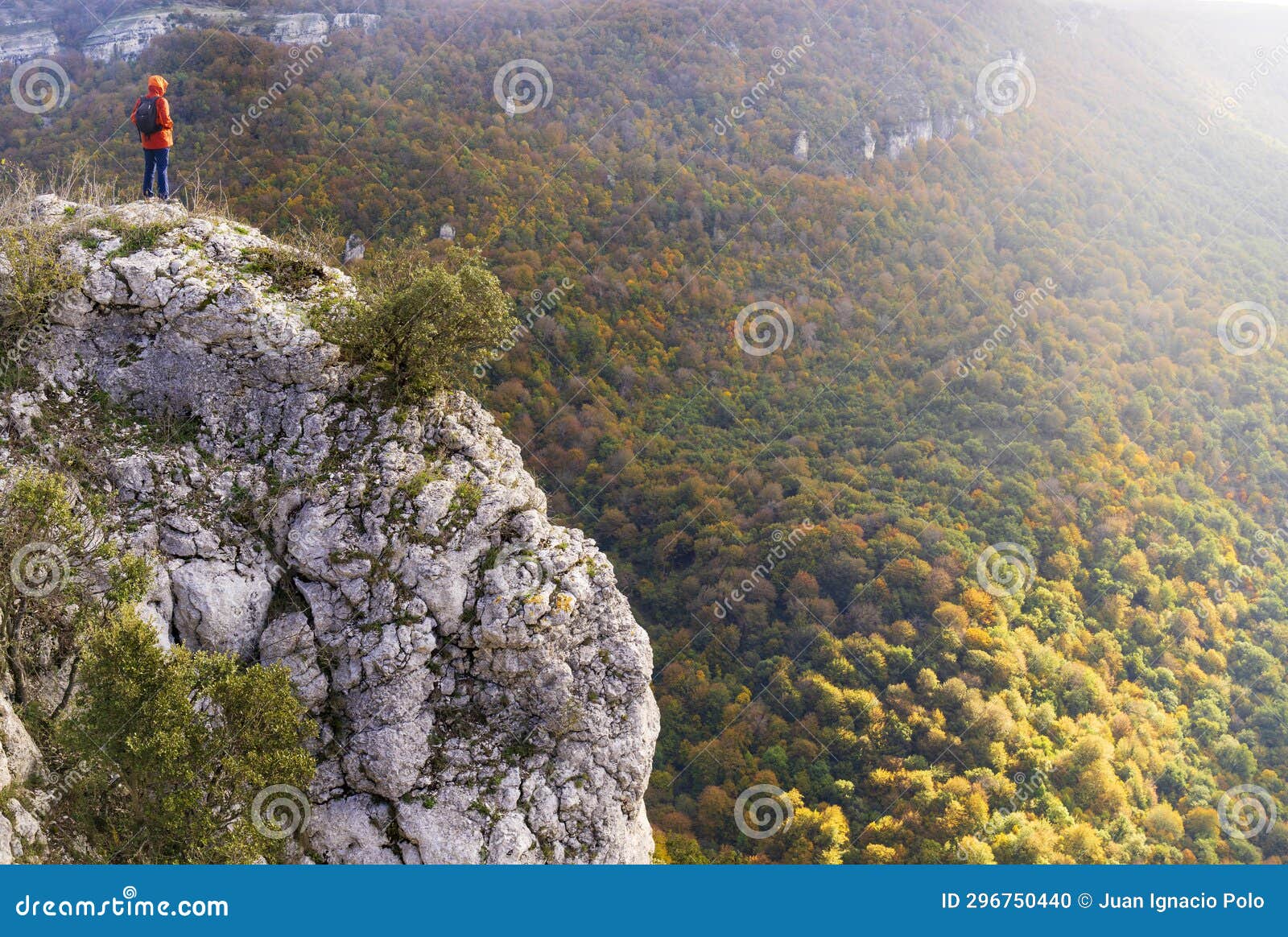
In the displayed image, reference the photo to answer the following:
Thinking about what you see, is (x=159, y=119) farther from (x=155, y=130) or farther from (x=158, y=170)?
(x=158, y=170)

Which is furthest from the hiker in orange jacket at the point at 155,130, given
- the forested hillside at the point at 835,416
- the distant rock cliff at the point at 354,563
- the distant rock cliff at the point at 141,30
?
the distant rock cliff at the point at 141,30

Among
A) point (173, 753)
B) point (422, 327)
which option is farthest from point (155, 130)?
point (173, 753)

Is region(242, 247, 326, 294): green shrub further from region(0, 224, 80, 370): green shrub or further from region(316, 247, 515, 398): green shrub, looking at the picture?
region(0, 224, 80, 370): green shrub

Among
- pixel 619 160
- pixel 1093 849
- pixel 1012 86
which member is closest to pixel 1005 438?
pixel 1093 849

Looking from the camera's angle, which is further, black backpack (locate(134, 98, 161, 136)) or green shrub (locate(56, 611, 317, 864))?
black backpack (locate(134, 98, 161, 136))

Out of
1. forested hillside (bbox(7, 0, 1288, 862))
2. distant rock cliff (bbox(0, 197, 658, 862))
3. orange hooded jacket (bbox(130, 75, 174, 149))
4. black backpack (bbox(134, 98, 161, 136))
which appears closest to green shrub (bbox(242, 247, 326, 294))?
distant rock cliff (bbox(0, 197, 658, 862))

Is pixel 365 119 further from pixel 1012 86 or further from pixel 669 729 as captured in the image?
pixel 1012 86
